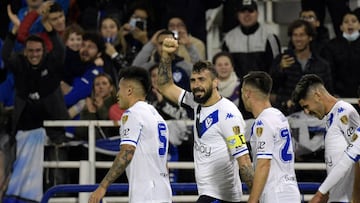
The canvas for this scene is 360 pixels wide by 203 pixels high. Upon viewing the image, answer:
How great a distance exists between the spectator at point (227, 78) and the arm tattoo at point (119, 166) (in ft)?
12.9

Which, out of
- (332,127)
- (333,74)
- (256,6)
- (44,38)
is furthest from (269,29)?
(332,127)

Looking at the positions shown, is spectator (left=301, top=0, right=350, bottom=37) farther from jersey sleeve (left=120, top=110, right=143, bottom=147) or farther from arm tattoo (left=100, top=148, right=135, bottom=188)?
arm tattoo (left=100, top=148, right=135, bottom=188)

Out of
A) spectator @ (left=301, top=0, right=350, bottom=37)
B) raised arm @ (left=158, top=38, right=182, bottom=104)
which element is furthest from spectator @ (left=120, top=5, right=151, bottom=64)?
raised arm @ (left=158, top=38, right=182, bottom=104)

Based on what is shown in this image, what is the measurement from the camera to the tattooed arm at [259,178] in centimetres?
999

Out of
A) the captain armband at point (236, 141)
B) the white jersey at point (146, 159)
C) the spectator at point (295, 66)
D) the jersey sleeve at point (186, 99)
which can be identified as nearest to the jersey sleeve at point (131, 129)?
the white jersey at point (146, 159)

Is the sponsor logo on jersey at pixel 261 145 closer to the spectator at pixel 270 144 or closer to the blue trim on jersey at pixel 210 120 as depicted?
the spectator at pixel 270 144

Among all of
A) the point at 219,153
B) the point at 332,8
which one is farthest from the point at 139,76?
the point at 332,8

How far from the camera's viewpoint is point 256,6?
15.4 meters

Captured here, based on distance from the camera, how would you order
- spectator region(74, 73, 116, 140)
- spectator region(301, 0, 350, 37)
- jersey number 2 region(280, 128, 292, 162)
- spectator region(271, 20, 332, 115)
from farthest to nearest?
1. spectator region(301, 0, 350, 37)
2. spectator region(74, 73, 116, 140)
3. spectator region(271, 20, 332, 115)
4. jersey number 2 region(280, 128, 292, 162)

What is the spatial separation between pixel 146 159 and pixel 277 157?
4.07 feet

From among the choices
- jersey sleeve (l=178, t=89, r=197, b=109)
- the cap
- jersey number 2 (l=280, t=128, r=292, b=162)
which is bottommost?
jersey number 2 (l=280, t=128, r=292, b=162)

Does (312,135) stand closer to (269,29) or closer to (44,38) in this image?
(269,29)

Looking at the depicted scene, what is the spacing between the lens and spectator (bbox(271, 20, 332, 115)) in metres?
13.9

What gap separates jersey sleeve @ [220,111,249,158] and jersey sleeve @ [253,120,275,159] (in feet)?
0.42
